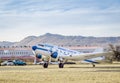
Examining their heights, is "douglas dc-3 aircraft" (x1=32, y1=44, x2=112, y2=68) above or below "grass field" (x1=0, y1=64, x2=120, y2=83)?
above

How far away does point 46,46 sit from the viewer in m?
76.8

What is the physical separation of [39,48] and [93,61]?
14.5 meters

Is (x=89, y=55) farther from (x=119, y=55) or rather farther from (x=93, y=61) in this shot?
(x=119, y=55)

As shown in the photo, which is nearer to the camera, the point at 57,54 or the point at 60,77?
the point at 60,77

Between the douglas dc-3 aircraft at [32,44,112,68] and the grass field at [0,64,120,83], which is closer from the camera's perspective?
the grass field at [0,64,120,83]

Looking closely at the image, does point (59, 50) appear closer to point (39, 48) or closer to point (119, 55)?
point (39, 48)

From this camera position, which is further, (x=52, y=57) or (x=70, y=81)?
(x=52, y=57)

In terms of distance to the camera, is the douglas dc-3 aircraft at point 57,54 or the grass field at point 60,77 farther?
the douglas dc-3 aircraft at point 57,54

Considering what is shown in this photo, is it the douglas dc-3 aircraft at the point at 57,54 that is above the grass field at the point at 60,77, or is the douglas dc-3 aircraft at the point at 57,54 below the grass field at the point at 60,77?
above

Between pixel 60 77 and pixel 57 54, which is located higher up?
pixel 57 54

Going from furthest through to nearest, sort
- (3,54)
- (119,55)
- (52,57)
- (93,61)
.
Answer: (3,54) → (119,55) → (93,61) → (52,57)

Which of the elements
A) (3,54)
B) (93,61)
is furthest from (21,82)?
(3,54)

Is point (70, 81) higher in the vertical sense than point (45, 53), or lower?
lower

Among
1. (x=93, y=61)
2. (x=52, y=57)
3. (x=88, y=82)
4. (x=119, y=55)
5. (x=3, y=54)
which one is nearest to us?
(x=88, y=82)
